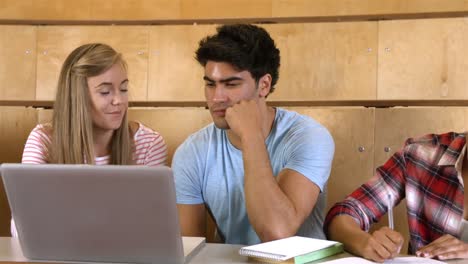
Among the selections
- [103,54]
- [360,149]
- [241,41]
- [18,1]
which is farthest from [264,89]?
[18,1]

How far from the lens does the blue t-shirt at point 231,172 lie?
1479 millimetres

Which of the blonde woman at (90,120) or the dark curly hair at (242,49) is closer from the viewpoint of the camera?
the dark curly hair at (242,49)

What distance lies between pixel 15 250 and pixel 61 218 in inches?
7.8

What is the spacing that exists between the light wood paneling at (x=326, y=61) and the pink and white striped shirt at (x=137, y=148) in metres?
0.51

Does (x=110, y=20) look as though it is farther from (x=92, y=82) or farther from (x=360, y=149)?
(x=360, y=149)

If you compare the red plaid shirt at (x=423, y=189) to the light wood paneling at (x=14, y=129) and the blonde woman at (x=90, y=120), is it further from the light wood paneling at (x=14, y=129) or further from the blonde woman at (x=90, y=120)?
the light wood paneling at (x=14, y=129)

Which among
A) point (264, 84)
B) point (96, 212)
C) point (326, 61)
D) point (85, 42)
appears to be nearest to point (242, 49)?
point (264, 84)

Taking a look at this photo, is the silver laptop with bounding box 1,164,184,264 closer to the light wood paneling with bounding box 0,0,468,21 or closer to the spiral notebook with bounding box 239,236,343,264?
the spiral notebook with bounding box 239,236,343,264

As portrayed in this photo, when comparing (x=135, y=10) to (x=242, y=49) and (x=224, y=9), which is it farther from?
(x=242, y=49)

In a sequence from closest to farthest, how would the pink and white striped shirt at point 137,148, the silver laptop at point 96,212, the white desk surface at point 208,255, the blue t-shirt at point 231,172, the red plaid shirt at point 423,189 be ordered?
the silver laptop at point 96,212 → the white desk surface at point 208,255 → the red plaid shirt at point 423,189 → the blue t-shirt at point 231,172 → the pink and white striped shirt at point 137,148

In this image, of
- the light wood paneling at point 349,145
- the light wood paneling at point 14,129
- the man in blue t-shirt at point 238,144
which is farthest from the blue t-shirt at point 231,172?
the light wood paneling at point 14,129

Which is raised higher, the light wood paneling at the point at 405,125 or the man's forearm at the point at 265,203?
the light wood paneling at the point at 405,125

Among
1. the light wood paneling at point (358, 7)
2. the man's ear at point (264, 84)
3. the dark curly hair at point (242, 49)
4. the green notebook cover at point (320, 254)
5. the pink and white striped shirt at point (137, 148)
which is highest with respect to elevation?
the light wood paneling at point (358, 7)

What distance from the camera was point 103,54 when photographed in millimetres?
1761
